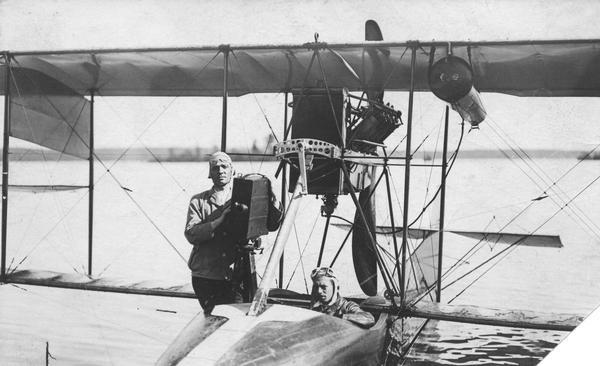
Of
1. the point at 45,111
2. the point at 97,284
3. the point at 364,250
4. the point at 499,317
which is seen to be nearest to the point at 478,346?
the point at 499,317

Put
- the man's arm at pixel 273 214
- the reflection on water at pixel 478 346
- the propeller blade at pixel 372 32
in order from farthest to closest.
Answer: the reflection on water at pixel 478 346, the propeller blade at pixel 372 32, the man's arm at pixel 273 214

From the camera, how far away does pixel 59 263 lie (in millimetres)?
12359

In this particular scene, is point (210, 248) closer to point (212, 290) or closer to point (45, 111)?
point (212, 290)

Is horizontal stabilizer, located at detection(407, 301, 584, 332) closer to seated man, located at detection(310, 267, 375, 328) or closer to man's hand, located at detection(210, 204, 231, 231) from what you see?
seated man, located at detection(310, 267, 375, 328)

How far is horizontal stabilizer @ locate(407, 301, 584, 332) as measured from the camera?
4762 millimetres

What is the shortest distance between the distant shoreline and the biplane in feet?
1.98

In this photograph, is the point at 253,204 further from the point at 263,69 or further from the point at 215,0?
the point at 263,69

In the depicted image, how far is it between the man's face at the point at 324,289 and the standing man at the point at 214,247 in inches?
20.9

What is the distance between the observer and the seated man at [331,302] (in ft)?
12.5

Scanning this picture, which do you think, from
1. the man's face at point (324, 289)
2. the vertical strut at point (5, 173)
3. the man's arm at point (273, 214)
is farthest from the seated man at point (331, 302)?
the vertical strut at point (5, 173)

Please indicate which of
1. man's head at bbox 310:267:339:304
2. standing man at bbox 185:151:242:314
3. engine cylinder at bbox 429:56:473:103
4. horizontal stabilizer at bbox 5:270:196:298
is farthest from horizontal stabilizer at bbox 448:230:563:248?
horizontal stabilizer at bbox 5:270:196:298

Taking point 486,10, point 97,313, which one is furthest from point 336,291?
point 97,313

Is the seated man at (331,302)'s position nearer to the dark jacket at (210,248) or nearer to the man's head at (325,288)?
the man's head at (325,288)

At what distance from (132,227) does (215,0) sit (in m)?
13.1
